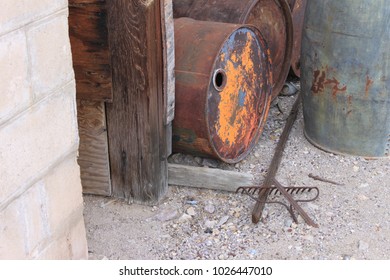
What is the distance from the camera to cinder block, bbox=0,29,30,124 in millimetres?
2023

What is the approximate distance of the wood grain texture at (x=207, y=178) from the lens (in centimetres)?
372

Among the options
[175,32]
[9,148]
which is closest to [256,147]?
[175,32]

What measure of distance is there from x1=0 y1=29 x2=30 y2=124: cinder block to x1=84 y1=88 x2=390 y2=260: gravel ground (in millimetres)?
1235

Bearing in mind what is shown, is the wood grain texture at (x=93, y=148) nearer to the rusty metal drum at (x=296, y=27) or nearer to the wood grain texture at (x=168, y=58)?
the wood grain texture at (x=168, y=58)

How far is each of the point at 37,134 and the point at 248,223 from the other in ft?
4.98

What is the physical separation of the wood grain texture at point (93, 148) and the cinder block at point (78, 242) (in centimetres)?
89

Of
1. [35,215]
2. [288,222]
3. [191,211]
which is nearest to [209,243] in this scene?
[191,211]

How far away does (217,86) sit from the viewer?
376cm

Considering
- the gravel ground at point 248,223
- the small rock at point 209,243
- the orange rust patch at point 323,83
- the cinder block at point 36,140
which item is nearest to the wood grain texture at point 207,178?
the gravel ground at point 248,223

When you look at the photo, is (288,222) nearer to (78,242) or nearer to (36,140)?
(78,242)

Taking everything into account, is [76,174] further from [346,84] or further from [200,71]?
[346,84]

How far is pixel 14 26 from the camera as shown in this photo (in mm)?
2061

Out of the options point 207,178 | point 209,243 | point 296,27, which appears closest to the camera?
point 209,243

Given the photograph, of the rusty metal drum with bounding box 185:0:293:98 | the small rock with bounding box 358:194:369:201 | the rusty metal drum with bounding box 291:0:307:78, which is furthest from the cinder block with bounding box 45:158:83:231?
the rusty metal drum with bounding box 291:0:307:78
